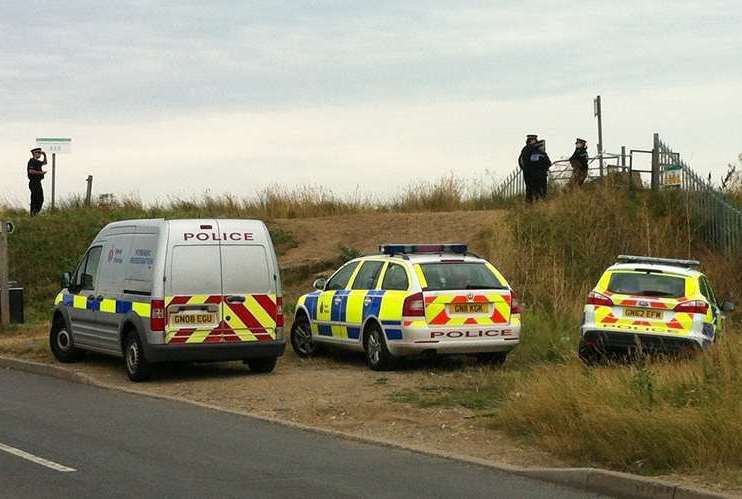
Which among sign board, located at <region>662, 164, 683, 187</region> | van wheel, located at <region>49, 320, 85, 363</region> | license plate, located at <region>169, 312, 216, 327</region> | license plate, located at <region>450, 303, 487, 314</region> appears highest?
sign board, located at <region>662, 164, 683, 187</region>

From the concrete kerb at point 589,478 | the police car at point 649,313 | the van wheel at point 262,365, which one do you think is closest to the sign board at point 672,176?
the police car at point 649,313

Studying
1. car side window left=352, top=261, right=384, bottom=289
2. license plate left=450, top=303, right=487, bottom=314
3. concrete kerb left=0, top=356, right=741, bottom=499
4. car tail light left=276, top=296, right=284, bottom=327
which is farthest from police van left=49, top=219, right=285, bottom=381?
concrete kerb left=0, top=356, right=741, bottom=499

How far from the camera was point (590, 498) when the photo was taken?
31.3 feet

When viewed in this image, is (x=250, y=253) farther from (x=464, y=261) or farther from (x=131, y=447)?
(x=131, y=447)

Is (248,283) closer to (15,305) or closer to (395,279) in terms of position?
(395,279)

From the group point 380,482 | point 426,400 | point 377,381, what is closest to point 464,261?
point 377,381

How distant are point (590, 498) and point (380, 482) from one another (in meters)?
1.64

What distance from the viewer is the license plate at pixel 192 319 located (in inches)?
671

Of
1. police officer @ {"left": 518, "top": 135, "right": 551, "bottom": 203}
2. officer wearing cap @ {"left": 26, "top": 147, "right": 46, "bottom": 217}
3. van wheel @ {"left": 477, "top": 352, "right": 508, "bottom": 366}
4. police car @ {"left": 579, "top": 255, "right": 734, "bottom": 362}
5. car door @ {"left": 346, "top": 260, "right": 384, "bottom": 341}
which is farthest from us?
officer wearing cap @ {"left": 26, "top": 147, "right": 46, "bottom": 217}

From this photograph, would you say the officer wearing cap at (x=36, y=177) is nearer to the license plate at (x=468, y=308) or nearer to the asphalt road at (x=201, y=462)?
the license plate at (x=468, y=308)

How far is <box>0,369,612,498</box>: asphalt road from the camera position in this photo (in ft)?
31.8

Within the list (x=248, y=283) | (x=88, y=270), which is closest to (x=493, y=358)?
(x=248, y=283)

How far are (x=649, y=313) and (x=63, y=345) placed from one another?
8911mm

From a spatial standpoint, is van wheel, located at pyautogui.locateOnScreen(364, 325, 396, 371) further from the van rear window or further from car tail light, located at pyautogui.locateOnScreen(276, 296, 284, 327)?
the van rear window
